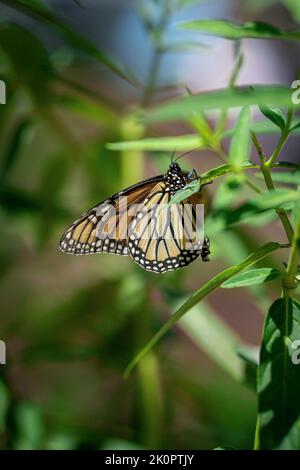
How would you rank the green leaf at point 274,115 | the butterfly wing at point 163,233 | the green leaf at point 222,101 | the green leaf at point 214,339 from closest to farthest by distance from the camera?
the green leaf at point 222,101, the green leaf at point 274,115, the butterfly wing at point 163,233, the green leaf at point 214,339

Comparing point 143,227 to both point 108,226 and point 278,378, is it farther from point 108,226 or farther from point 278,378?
point 278,378

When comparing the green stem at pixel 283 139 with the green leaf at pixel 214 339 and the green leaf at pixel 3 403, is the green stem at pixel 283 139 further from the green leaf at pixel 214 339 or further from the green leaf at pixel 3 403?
the green leaf at pixel 3 403

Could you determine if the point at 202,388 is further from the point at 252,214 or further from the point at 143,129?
the point at 252,214

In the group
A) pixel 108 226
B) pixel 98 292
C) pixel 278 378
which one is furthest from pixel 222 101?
pixel 98 292

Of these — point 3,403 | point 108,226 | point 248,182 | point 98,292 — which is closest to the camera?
point 248,182

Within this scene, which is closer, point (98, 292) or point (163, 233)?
point (163, 233)

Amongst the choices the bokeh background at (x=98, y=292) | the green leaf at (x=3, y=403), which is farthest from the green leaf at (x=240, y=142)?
the green leaf at (x=3, y=403)

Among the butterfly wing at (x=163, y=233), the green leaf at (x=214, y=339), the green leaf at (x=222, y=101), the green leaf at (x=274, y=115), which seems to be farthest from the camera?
the green leaf at (x=214, y=339)
